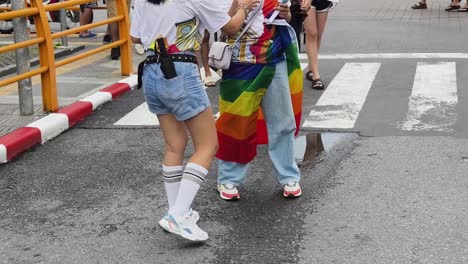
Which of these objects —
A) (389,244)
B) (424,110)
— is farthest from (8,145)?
(424,110)

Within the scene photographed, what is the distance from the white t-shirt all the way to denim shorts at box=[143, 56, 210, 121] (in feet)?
0.40

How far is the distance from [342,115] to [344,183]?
80.5 inches

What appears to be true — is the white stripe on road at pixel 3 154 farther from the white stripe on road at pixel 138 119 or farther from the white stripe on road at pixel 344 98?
the white stripe on road at pixel 344 98

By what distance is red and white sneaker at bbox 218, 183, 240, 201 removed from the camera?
4.82 meters

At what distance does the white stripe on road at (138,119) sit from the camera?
701cm

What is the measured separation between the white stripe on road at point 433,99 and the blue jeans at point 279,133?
6.53ft

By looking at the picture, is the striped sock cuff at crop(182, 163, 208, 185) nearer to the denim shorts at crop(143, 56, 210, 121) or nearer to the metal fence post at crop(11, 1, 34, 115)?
the denim shorts at crop(143, 56, 210, 121)

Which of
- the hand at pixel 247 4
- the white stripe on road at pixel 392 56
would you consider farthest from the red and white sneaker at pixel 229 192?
the white stripe on road at pixel 392 56

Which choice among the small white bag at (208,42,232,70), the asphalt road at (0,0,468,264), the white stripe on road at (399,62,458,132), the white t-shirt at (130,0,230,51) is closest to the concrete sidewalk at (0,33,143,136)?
the asphalt road at (0,0,468,264)

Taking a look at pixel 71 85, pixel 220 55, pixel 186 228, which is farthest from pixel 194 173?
pixel 71 85

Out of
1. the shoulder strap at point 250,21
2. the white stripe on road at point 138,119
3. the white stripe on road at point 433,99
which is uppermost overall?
the shoulder strap at point 250,21

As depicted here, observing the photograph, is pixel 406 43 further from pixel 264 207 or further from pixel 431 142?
pixel 264 207

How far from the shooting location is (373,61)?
32.8ft

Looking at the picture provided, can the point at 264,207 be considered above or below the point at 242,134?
below
